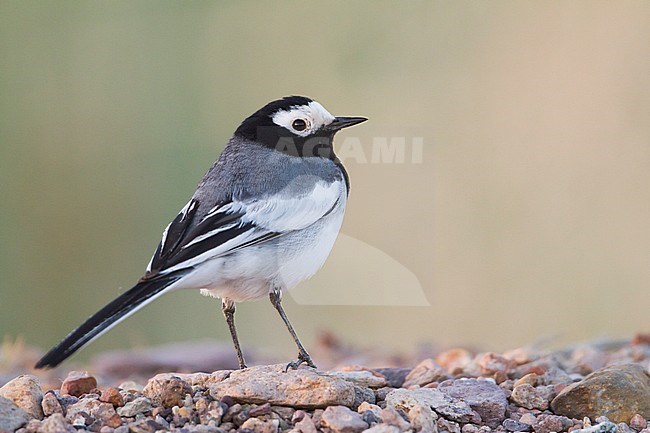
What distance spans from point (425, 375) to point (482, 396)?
1.76ft

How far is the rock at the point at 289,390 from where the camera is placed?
13.9 ft

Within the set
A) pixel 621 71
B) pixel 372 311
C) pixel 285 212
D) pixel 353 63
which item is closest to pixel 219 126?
pixel 353 63

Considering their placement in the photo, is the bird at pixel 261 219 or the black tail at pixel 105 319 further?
the bird at pixel 261 219

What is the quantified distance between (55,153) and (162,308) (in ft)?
7.55

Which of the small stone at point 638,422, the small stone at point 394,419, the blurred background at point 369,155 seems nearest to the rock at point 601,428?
the small stone at point 638,422

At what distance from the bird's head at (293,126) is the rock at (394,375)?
128 cm

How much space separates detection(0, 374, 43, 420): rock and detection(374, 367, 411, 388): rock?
1.77 metres

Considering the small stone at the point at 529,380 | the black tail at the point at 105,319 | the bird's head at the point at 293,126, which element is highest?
the bird's head at the point at 293,126

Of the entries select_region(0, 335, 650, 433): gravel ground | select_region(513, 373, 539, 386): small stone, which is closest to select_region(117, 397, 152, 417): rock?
select_region(0, 335, 650, 433): gravel ground

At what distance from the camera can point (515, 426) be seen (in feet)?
14.6

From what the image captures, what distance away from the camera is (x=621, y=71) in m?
11.1

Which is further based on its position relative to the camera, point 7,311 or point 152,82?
point 152,82

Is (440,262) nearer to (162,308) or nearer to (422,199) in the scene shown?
(422,199)

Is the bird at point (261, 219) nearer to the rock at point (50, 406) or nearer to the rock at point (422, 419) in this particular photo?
the rock at point (50, 406)
